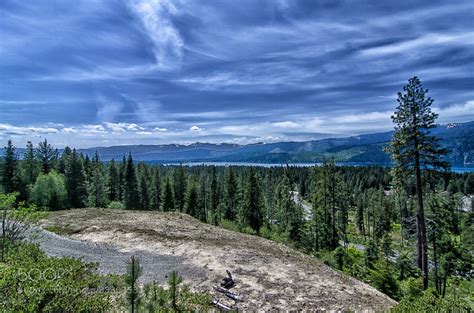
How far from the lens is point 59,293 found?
4.52m

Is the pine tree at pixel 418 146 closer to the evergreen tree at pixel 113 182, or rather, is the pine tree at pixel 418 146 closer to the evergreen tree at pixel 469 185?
the evergreen tree at pixel 113 182

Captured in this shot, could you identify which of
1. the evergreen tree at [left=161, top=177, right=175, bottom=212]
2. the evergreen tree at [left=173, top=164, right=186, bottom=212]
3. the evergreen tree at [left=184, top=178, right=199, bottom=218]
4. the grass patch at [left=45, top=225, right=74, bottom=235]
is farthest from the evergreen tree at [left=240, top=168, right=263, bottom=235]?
the grass patch at [left=45, top=225, right=74, bottom=235]

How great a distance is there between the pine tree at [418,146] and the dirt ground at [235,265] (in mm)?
4651

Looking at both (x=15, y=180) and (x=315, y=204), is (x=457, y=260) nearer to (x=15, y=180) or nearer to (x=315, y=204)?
(x=315, y=204)

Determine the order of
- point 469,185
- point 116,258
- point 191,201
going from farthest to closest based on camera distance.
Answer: point 469,185, point 191,201, point 116,258

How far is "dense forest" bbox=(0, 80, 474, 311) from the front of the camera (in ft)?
47.8

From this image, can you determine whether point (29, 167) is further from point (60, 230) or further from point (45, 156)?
point (60, 230)

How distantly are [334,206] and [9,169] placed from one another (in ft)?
157

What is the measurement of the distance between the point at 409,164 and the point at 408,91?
3.81 meters

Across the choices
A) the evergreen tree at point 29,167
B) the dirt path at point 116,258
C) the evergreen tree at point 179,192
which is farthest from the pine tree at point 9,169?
the dirt path at point 116,258

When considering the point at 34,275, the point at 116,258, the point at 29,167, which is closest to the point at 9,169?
the point at 29,167

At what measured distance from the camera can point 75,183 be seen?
1924 inches

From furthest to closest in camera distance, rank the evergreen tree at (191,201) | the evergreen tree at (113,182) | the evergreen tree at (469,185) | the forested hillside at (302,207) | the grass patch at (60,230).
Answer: the evergreen tree at (469,185), the evergreen tree at (113,182), the evergreen tree at (191,201), the grass patch at (60,230), the forested hillside at (302,207)

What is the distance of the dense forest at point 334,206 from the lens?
47.8 feet
